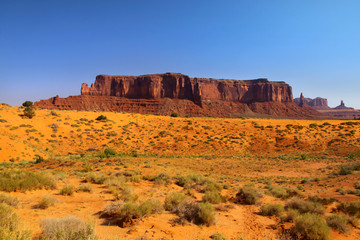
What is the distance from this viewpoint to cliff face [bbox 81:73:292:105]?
428ft

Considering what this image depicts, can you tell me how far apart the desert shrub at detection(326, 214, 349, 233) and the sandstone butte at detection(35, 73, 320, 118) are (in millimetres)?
104535

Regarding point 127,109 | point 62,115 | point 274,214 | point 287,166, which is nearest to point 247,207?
point 274,214

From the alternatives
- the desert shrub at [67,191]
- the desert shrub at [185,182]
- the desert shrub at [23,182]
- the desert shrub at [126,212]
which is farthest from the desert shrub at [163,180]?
the desert shrub at [23,182]

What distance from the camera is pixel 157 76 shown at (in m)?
134

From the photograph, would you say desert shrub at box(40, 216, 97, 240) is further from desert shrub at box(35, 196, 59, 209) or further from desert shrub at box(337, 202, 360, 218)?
desert shrub at box(337, 202, 360, 218)

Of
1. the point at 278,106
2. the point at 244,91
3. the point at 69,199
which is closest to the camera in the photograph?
the point at 69,199

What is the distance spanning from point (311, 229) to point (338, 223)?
138cm

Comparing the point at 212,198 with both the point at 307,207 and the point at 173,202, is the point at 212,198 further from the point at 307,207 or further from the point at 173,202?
the point at 307,207

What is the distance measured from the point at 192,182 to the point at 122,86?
429ft

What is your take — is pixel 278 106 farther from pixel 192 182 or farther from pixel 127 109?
pixel 192 182

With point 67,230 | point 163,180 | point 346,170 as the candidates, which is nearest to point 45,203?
point 67,230

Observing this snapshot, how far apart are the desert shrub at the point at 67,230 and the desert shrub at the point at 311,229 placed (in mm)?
5233

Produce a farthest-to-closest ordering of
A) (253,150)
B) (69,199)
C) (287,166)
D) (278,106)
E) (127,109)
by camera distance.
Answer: (278,106) → (127,109) → (253,150) → (287,166) → (69,199)

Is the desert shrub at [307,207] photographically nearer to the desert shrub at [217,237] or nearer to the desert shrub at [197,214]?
the desert shrub at [197,214]
